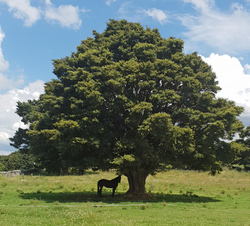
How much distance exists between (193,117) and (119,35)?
1203cm

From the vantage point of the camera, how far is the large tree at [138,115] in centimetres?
2264

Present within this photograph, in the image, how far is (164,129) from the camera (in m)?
21.7

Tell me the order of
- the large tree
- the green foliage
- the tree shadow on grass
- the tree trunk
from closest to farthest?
1. the large tree
2. the tree shadow on grass
3. the tree trunk
4. the green foliage

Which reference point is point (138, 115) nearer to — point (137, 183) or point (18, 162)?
point (137, 183)

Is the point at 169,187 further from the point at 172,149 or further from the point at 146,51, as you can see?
the point at 146,51

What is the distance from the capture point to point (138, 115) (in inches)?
881

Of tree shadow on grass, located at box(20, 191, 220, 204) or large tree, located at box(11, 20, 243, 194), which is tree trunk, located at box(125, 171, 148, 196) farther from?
tree shadow on grass, located at box(20, 191, 220, 204)

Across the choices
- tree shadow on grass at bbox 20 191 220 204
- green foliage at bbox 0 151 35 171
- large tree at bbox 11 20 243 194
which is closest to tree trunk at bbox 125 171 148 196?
large tree at bbox 11 20 243 194

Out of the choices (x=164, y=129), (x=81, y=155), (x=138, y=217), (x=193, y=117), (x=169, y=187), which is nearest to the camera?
(x=138, y=217)

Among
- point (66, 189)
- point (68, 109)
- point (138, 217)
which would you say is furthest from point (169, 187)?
point (138, 217)

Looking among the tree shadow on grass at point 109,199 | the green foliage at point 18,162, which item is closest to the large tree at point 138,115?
the tree shadow on grass at point 109,199

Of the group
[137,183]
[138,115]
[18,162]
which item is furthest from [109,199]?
[18,162]

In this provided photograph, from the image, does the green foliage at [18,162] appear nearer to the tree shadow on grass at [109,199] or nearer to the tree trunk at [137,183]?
the tree shadow on grass at [109,199]

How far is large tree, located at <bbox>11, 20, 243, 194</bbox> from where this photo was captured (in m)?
22.6
